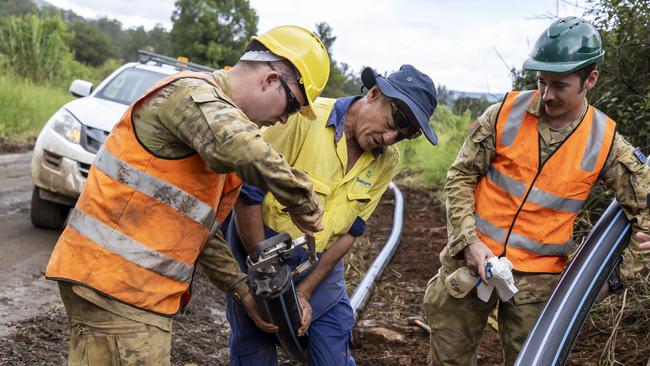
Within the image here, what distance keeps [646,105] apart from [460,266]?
7.37ft

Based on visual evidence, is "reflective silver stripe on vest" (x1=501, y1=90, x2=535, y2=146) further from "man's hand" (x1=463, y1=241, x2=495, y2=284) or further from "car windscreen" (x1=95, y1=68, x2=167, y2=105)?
"car windscreen" (x1=95, y1=68, x2=167, y2=105)

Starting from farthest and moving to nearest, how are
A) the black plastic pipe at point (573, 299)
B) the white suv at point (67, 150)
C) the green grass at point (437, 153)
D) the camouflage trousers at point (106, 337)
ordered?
the green grass at point (437, 153) < the white suv at point (67, 150) < the camouflage trousers at point (106, 337) < the black plastic pipe at point (573, 299)

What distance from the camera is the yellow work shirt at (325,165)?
3.11 metres

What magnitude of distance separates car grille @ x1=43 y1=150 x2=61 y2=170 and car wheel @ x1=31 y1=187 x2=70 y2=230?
36cm

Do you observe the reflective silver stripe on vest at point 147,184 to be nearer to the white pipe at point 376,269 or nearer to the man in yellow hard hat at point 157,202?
the man in yellow hard hat at point 157,202

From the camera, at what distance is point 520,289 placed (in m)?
3.18

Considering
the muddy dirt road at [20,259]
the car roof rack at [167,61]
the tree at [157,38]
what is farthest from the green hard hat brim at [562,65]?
the tree at [157,38]

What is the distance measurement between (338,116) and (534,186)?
0.96 m

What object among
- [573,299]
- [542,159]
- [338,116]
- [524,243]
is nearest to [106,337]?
[338,116]

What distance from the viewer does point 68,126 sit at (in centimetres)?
668

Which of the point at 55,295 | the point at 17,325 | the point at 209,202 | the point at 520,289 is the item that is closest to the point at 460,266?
the point at 520,289

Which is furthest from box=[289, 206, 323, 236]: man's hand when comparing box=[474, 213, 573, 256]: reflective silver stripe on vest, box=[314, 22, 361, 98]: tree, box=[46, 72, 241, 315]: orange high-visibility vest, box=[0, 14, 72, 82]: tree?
box=[314, 22, 361, 98]: tree

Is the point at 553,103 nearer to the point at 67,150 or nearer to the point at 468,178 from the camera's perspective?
the point at 468,178

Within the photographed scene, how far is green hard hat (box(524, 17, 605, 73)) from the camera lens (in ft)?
9.62
